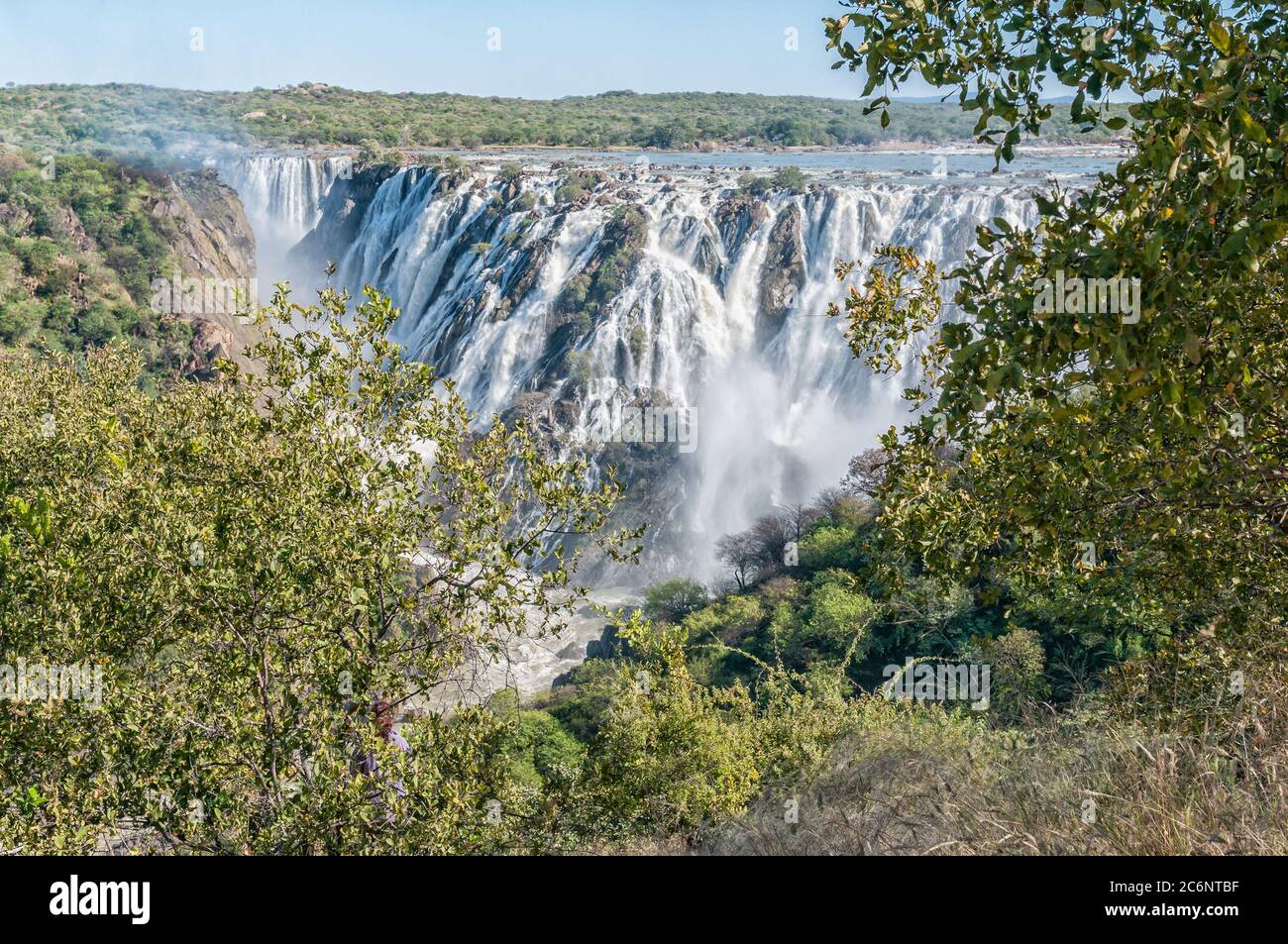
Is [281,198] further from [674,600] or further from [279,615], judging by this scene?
[279,615]

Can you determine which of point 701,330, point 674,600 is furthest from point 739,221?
point 674,600

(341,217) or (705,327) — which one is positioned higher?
(341,217)

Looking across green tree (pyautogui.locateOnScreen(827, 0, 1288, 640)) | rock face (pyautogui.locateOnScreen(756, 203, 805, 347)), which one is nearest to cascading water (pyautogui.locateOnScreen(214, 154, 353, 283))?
rock face (pyautogui.locateOnScreen(756, 203, 805, 347))

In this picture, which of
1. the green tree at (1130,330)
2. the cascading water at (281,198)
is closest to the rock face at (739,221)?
the cascading water at (281,198)

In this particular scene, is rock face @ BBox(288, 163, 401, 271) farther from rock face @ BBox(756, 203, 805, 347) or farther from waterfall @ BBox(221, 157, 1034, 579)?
rock face @ BBox(756, 203, 805, 347)

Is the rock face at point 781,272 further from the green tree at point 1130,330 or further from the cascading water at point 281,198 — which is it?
the green tree at point 1130,330

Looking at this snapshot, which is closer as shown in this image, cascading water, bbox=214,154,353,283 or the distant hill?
cascading water, bbox=214,154,353,283
